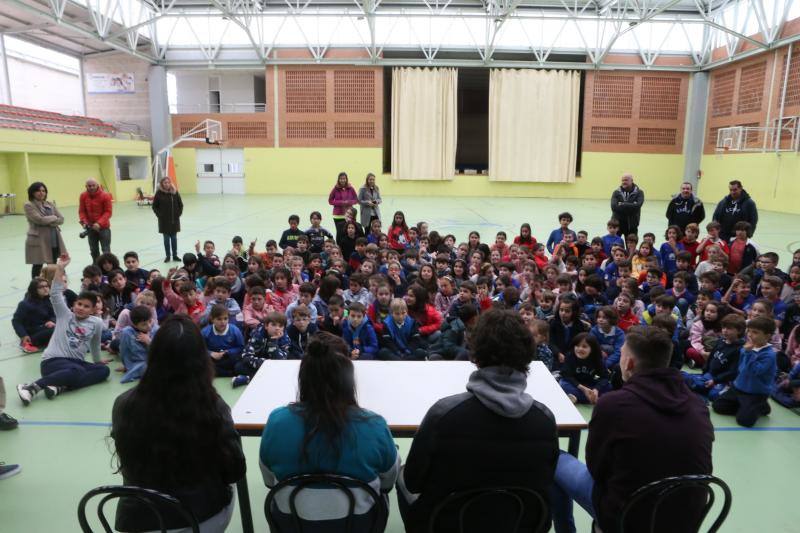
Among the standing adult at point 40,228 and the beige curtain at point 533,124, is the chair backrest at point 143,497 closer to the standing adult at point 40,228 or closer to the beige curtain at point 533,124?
the standing adult at point 40,228

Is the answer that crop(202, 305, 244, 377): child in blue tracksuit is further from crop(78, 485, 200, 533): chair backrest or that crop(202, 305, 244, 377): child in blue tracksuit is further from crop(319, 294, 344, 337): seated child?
crop(78, 485, 200, 533): chair backrest

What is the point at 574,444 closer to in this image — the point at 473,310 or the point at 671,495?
the point at 671,495

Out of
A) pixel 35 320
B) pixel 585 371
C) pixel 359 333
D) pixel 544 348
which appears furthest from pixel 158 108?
pixel 585 371

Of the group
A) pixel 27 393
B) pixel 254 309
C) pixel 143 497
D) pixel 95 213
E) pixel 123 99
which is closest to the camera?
pixel 143 497

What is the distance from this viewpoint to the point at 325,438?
5.98 ft

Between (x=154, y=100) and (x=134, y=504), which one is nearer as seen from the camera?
(x=134, y=504)

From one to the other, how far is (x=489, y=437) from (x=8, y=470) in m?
3.06

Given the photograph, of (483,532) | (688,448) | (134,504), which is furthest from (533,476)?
(134,504)

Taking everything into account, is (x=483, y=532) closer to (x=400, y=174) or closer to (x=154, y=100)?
(x=400, y=174)

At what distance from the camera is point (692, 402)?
1.92 metres

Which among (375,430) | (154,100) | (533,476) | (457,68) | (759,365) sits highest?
(457,68)

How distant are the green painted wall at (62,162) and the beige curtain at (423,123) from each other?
11.4 metres

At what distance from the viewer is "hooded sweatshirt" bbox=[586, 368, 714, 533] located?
1862mm

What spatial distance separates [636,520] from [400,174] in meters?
23.6
